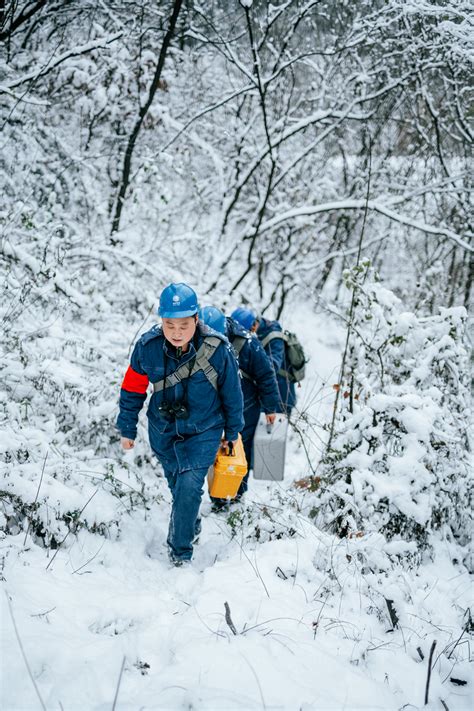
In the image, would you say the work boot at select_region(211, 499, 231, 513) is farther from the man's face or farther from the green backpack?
the man's face

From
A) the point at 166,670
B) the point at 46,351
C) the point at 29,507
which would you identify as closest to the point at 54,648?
the point at 166,670

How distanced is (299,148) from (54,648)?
11570 mm

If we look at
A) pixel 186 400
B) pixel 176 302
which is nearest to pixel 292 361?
pixel 186 400

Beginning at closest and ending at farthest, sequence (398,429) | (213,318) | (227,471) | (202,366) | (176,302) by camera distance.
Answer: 1. (176,302)
2. (202,366)
3. (227,471)
4. (213,318)
5. (398,429)

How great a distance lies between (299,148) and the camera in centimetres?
1115

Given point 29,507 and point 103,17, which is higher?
point 103,17

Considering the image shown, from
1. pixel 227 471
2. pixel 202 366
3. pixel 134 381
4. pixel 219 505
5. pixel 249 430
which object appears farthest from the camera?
pixel 249 430

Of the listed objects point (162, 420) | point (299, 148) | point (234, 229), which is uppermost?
point (299, 148)

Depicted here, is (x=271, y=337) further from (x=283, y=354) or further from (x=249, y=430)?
(x=249, y=430)

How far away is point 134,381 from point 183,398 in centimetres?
39

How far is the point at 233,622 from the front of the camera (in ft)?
7.93

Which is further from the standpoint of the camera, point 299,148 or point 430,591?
point 299,148

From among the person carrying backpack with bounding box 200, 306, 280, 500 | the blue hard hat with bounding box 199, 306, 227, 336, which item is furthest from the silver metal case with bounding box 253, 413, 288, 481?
the blue hard hat with bounding box 199, 306, 227, 336

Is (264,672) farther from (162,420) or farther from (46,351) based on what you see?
(46,351)
